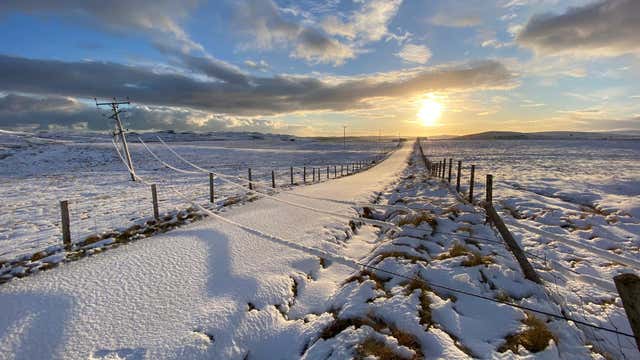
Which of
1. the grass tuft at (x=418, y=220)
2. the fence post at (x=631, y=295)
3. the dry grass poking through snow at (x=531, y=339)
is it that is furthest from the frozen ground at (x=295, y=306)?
the grass tuft at (x=418, y=220)

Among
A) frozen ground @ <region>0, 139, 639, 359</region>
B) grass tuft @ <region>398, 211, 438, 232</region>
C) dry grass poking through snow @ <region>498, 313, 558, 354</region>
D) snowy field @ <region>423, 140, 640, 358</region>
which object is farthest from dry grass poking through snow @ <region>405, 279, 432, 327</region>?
grass tuft @ <region>398, 211, 438, 232</region>

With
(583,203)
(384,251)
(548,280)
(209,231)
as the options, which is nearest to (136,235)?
(209,231)

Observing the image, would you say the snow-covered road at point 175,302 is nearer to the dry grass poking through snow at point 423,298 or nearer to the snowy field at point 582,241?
the dry grass poking through snow at point 423,298

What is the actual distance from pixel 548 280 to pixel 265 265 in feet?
17.4

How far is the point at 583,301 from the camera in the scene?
534 centimetres

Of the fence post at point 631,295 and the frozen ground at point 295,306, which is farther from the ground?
the fence post at point 631,295

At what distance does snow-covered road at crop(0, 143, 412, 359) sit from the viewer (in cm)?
423

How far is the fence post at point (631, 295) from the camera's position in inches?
112

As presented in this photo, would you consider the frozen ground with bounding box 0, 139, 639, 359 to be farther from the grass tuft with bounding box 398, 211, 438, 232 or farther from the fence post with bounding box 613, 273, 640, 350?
the grass tuft with bounding box 398, 211, 438, 232

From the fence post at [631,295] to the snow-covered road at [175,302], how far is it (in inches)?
129

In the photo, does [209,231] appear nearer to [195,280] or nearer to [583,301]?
[195,280]

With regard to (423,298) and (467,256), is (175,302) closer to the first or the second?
(423,298)

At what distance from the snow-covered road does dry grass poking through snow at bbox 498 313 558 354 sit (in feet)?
7.58

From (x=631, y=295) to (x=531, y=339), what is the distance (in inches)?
56.4
